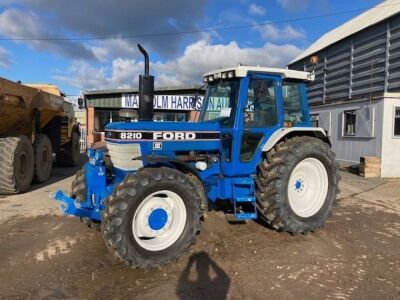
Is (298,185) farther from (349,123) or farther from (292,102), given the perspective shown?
(349,123)

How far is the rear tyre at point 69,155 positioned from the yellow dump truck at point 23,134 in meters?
2.00

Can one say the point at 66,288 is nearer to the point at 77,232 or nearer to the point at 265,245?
the point at 77,232

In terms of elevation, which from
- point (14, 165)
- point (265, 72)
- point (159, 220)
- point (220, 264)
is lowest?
point (220, 264)

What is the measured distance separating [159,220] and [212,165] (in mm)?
1275

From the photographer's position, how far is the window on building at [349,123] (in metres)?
13.9

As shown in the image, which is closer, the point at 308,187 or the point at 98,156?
the point at 98,156

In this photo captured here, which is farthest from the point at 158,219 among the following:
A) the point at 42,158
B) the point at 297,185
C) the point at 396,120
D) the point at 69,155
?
the point at 69,155

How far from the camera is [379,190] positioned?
10000mm

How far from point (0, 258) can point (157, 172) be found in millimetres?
2154

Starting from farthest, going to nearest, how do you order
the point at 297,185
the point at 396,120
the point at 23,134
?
the point at 396,120 → the point at 23,134 → the point at 297,185

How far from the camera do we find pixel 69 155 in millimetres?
14289

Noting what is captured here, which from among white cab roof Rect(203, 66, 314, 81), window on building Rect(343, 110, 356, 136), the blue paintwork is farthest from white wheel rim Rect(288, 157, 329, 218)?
window on building Rect(343, 110, 356, 136)

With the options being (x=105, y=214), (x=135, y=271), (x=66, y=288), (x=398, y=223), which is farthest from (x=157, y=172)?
(x=398, y=223)

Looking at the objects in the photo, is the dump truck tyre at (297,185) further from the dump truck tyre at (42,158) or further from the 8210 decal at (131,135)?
the dump truck tyre at (42,158)
